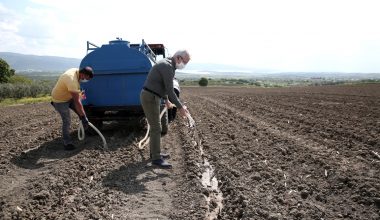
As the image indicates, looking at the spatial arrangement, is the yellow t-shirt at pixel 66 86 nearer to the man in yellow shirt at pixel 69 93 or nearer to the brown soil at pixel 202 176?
the man in yellow shirt at pixel 69 93

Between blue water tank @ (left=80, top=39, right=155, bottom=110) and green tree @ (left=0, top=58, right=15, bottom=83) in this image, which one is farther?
green tree @ (left=0, top=58, right=15, bottom=83)

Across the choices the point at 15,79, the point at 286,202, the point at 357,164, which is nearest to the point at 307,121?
the point at 357,164

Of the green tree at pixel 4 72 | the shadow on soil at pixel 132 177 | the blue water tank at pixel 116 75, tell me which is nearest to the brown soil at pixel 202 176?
the shadow on soil at pixel 132 177

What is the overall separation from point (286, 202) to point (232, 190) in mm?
821

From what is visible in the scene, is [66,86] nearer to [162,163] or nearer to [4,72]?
[162,163]

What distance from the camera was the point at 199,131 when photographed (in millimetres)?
10688

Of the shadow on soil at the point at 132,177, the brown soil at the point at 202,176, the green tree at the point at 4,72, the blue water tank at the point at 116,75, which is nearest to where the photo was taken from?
the brown soil at the point at 202,176

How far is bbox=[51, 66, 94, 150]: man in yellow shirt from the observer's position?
7.84m

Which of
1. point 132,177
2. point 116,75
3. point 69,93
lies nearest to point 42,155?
point 69,93

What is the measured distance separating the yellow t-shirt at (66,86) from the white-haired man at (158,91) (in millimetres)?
1708

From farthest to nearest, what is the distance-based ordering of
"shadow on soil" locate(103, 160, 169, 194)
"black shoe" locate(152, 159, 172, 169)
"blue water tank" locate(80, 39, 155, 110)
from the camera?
"blue water tank" locate(80, 39, 155, 110) < "black shoe" locate(152, 159, 172, 169) < "shadow on soil" locate(103, 160, 169, 194)

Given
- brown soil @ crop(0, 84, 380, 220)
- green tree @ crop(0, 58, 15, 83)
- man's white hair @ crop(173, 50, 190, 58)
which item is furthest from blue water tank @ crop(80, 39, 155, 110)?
green tree @ crop(0, 58, 15, 83)

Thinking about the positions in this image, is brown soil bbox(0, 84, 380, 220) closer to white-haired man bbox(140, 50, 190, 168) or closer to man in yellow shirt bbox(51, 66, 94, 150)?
white-haired man bbox(140, 50, 190, 168)

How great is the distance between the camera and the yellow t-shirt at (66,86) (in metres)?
7.81
